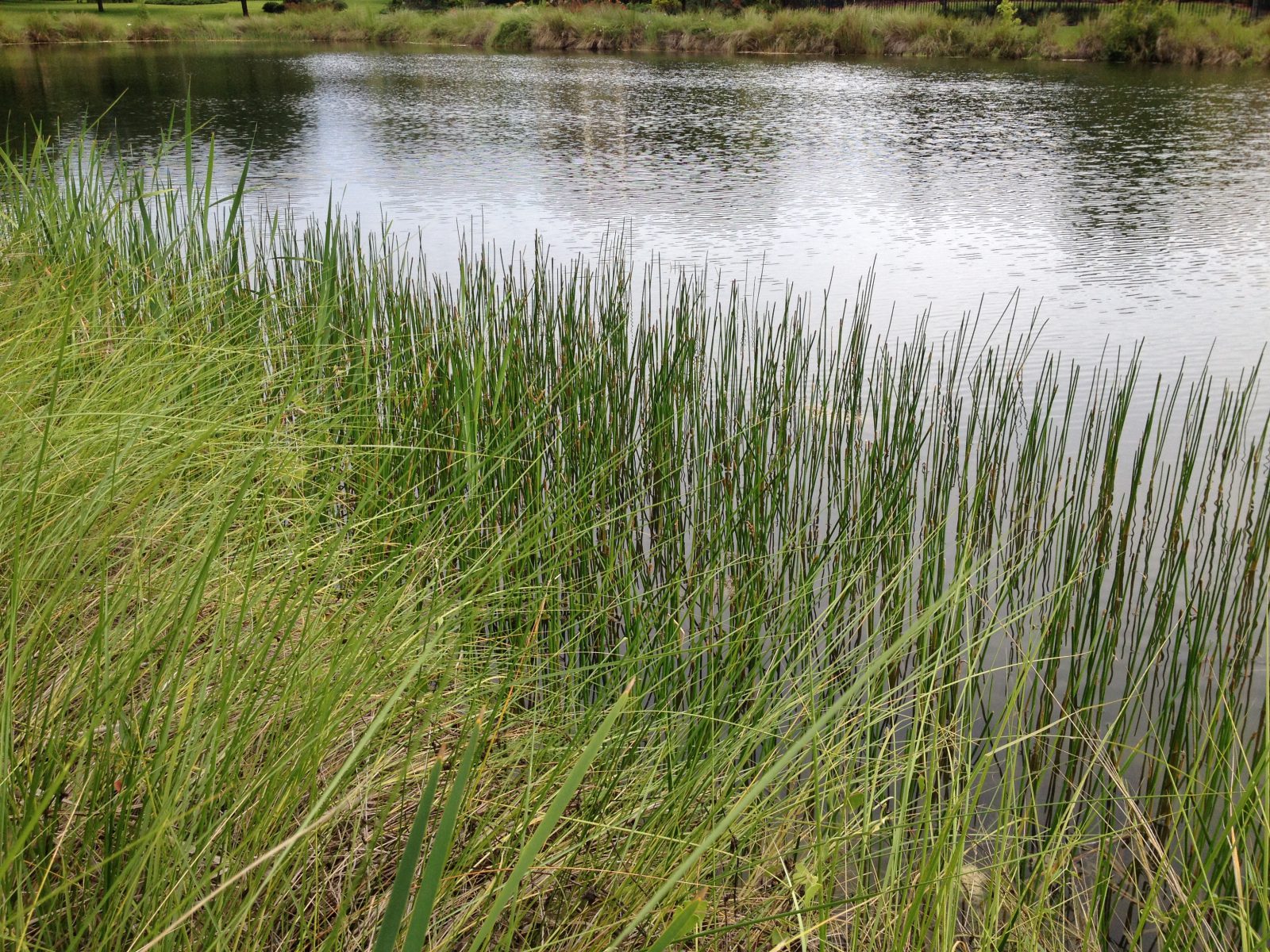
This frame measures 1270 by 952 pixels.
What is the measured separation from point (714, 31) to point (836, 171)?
578 inches

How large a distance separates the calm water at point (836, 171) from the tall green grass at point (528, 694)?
5.79 feet

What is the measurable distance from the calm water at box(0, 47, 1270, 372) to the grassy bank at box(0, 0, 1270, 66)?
1.94m

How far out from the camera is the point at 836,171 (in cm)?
912

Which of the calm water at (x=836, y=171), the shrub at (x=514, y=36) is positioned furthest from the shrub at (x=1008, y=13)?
the shrub at (x=514, y=36)

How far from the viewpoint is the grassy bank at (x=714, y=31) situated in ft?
59.6

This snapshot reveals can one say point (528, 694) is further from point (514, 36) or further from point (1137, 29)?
point (514, 36)

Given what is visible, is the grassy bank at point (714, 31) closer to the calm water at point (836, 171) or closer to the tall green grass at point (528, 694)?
the calm water at point (836, 171)

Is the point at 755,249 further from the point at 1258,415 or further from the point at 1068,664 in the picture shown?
the point at 1068,664

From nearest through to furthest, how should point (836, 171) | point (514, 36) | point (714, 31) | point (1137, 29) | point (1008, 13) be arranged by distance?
point (836, 171), point (1137, 29), point (1008, 13), point (714, 31), point (514, 36)

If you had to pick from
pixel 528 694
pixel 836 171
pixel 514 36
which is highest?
pixel 514 36

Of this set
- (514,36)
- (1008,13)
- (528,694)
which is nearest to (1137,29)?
(1008,13)

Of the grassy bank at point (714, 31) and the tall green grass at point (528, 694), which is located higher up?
the grassy bank at point (714, 31)

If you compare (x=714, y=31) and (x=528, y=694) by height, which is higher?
(x=714, y=31)

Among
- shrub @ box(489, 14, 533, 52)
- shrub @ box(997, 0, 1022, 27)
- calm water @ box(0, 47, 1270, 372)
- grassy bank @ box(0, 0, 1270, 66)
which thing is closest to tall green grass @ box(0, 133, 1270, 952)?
calm water @ box(0, 47, 1270, 372)
